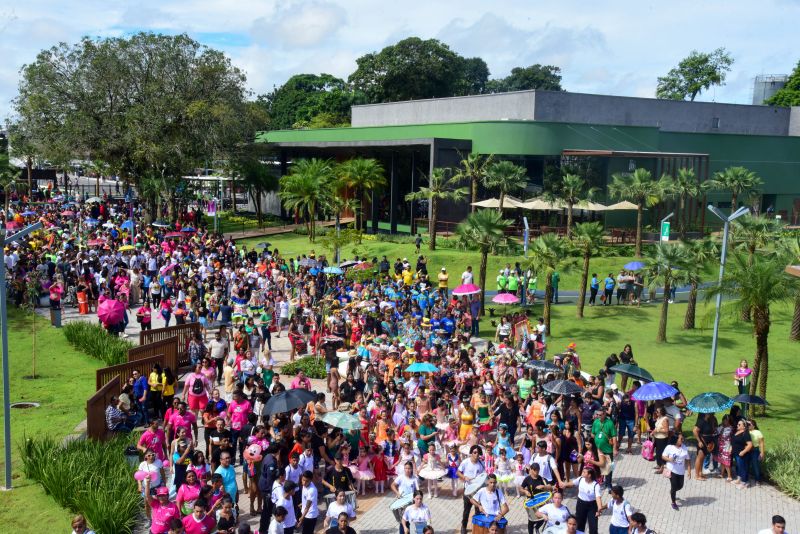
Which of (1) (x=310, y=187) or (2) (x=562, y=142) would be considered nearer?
(1) (x=310, y=187)

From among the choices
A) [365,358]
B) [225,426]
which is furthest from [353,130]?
[225,426]

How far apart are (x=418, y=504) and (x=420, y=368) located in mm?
6010

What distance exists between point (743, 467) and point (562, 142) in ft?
98.2

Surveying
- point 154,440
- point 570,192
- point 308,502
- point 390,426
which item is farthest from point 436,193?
point 308,502

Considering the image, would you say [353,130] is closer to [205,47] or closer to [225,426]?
[205,47]

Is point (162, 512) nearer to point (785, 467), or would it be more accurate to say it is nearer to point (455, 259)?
point (785, 467)

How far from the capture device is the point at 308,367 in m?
19.9

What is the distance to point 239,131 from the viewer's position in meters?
46.5

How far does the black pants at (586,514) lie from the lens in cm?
1065

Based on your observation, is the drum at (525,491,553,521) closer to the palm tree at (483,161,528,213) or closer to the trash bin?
the trash bin

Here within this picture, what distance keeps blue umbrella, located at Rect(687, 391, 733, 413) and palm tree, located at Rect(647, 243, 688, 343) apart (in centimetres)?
1007

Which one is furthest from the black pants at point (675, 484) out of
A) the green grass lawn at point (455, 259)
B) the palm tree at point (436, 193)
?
the palm tree at point (436, 193)

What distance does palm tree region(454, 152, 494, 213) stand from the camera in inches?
1480

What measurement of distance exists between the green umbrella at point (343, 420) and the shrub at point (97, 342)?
29.8ft
